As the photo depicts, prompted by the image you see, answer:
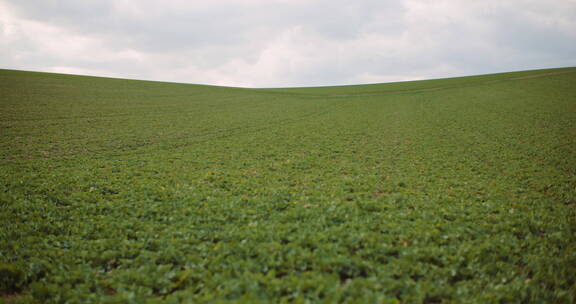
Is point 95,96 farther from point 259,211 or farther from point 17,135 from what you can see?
point 259,211

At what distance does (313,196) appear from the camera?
10414 mm

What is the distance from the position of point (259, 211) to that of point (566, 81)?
2616 inches

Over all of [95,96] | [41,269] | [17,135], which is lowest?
[41,269]

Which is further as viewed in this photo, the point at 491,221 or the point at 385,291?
the point at 491,221

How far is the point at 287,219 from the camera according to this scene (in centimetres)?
847

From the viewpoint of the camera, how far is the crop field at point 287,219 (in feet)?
18.3

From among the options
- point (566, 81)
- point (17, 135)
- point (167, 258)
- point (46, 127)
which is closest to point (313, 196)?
point (167, 258)

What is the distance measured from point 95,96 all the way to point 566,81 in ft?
263

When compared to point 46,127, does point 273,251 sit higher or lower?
lower

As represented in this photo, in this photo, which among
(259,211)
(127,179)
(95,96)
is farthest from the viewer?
(95,96)

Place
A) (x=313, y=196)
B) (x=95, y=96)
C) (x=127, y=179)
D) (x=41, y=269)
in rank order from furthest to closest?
1. (x=95, y=96)
2. (x=127, y=179)
3. (x=313, y=196)
4. (x=41, y=269)

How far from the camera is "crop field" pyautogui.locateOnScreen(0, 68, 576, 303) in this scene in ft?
18.3

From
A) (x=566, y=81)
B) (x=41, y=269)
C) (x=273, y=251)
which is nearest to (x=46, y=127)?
(x=41, y=269)

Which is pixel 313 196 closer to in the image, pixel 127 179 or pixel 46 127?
pixel 127 179
